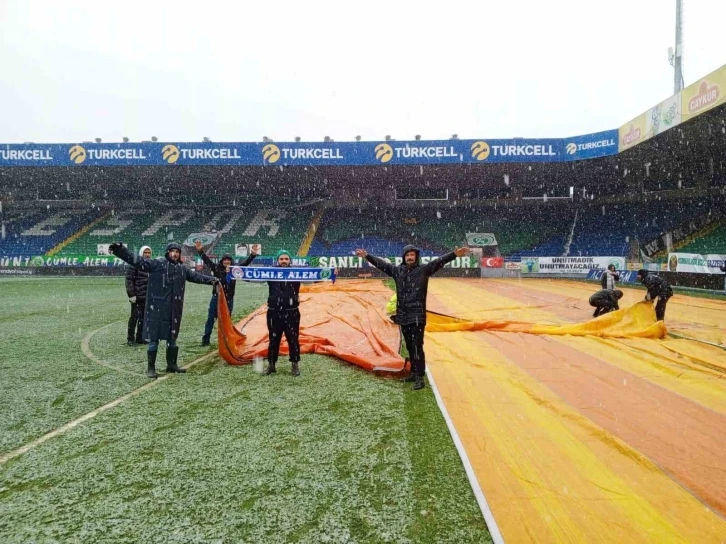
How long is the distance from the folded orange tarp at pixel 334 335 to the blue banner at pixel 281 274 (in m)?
0.82

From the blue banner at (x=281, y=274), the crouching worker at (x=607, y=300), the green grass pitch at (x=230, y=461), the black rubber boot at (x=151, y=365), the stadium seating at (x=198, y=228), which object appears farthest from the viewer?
the stadium seating at (x=198, y=228)

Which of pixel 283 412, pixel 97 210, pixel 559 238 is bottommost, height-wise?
pixel 283 412

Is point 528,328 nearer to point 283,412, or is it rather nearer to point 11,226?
point 283,412

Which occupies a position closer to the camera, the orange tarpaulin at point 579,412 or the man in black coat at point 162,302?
the orange tarpaulin at point 579,412

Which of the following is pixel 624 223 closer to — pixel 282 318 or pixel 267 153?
pixel 267 153

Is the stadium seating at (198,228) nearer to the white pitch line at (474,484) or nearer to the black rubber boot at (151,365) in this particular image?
the black rubber boot at (151,365)

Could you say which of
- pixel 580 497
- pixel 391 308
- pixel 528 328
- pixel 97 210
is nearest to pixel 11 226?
pixel 97 210

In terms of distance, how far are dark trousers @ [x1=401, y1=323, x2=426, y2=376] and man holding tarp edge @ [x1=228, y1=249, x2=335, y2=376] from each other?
1.28m

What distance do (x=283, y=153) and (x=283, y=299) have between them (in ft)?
73.7

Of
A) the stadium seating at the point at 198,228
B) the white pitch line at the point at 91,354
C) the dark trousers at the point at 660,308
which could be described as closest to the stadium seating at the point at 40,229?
the stadium seating at the point at 198,228

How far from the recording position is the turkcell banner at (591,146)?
80.4 feet

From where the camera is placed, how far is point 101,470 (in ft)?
10.9

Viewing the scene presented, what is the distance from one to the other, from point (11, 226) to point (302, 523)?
41.2m

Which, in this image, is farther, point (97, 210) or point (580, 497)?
point (97, 210)
